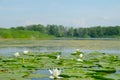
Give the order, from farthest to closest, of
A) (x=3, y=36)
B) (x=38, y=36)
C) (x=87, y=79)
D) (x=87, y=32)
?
(x=87, y=32), (x=38, y=36), (x=3, y=36), (x=87, y=79)

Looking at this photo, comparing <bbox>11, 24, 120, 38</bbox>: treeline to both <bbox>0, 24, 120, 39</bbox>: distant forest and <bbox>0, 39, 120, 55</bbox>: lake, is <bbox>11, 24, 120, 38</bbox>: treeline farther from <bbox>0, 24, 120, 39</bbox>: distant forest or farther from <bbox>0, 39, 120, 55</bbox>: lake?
<bbox>0, 39, 120, 55</bbox>: lake

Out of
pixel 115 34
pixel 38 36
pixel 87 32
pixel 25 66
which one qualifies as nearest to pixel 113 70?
pixel 25 66

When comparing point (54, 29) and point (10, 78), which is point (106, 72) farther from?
point (54, 29)

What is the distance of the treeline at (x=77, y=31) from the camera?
83850mm

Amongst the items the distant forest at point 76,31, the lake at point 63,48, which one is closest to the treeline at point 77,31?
the distant forest at point 76,31

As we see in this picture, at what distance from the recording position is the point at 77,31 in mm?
92375

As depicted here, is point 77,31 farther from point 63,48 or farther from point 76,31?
point 63,48

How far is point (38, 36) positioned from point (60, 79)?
63.7m

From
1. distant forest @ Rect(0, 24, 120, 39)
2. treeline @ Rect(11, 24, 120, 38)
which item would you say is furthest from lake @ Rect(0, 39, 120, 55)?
treeline @ Rect(11, 24, 120, 38)

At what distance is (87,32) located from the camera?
289 ft

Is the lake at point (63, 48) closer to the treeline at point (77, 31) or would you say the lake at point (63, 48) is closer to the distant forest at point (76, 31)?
the distant forest at point (76, 31)

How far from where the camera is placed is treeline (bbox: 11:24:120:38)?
83850 mm

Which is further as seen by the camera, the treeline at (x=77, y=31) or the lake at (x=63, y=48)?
the treeline at (x=77, y=31)

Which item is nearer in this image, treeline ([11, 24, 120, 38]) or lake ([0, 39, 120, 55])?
lake ([0, 39, 120, 55])
